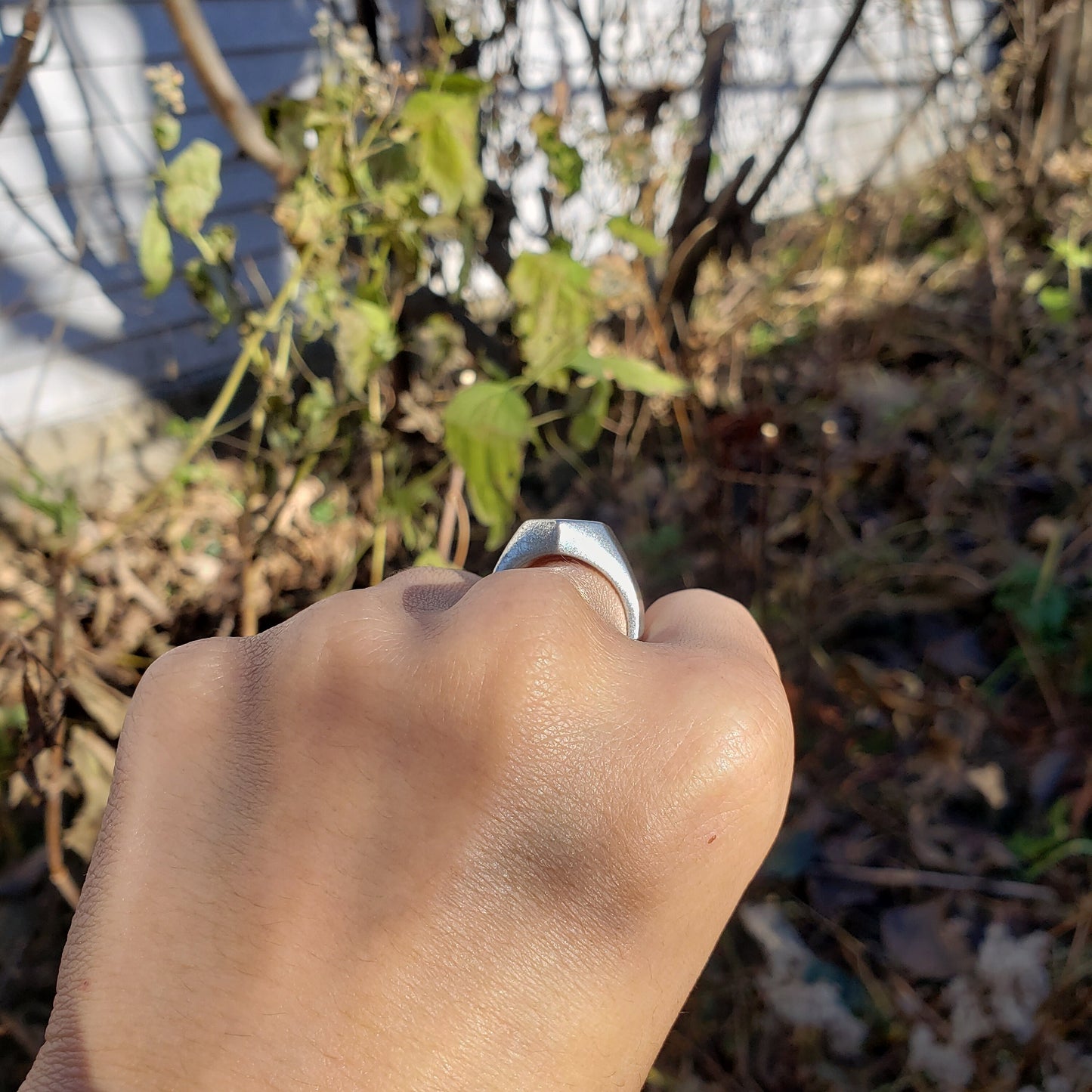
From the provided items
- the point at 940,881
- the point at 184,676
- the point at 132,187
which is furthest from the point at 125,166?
the point at 940,881

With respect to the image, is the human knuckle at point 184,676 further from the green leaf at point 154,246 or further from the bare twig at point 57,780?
the green leaf at point 154,246

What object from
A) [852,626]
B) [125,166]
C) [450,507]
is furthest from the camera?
[125,166]

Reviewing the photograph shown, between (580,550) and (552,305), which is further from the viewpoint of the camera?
(552,305)

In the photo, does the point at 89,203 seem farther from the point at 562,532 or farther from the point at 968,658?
the point at 968,658

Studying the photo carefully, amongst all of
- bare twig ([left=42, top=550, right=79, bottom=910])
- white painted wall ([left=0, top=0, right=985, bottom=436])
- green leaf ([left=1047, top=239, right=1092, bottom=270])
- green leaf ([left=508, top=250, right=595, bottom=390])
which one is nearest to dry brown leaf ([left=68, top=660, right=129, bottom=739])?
bare twig ([left=42, top=550, right=79, bottom=910])

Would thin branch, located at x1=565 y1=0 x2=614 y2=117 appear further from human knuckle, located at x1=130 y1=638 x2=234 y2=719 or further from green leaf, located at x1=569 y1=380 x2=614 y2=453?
human knuckle, located at x1=130 y1=638 x2=234 y2=719

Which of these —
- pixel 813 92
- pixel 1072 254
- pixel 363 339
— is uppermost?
pixel 813 92

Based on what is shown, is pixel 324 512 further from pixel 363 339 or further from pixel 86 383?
pixel 86 383
